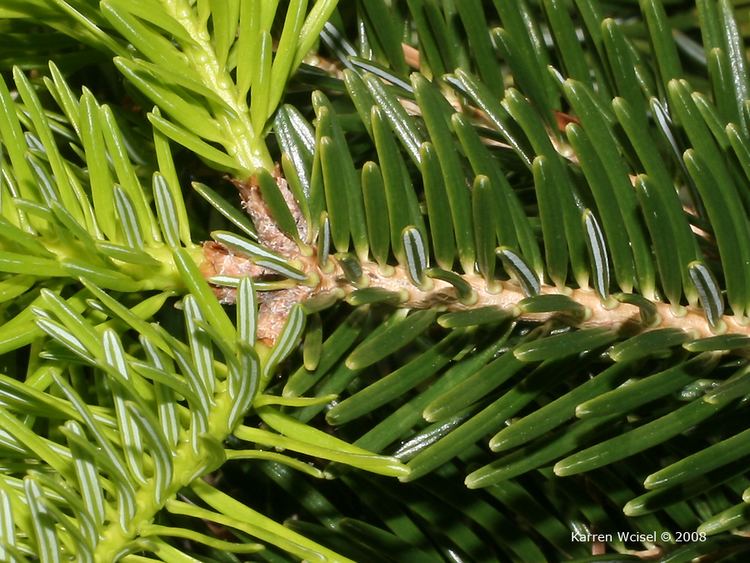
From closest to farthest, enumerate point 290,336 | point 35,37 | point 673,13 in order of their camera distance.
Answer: point 290,336 → point 35,37 → point 673,13

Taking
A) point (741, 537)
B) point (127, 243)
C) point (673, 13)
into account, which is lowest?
point (741, 537)

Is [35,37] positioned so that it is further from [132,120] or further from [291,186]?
[291,186]

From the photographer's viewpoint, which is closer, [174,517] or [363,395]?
[363,395]

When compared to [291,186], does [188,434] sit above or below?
below

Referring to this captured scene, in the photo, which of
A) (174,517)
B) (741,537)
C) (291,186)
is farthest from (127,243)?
(741,537)

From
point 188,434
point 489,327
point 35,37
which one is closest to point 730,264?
point 489,327

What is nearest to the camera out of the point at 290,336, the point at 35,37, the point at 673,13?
the point at 290,336
